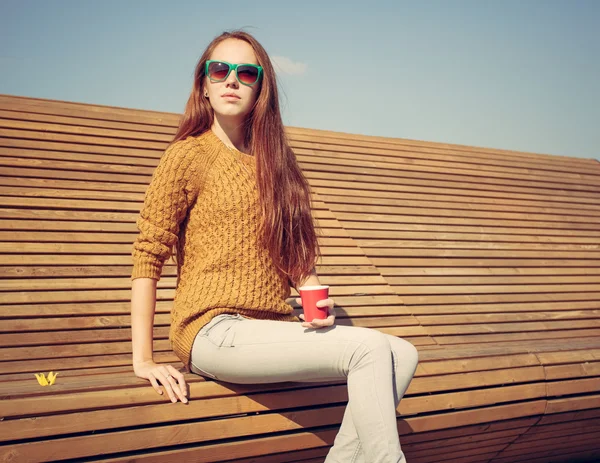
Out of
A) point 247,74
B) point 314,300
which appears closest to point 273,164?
point 247,74

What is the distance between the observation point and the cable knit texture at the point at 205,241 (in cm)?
214

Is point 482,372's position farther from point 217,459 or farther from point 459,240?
point 459,240

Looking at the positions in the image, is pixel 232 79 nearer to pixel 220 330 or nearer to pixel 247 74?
pixel 247 74

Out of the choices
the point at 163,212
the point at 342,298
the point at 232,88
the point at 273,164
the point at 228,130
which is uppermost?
the point at 232,88

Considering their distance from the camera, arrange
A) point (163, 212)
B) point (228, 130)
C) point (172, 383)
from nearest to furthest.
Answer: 1. point (172, 383)
2. point (163, 212)
3. point (228, 130)

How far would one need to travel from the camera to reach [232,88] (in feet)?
7.84

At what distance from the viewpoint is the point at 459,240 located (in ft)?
15.8

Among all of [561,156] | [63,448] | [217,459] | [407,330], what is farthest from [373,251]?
[561,156]

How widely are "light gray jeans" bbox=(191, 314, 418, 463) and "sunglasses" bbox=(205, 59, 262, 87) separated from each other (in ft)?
3.03

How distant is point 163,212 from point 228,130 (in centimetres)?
51

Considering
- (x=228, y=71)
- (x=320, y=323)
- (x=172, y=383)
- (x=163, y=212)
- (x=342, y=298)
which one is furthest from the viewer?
(x=342, y=298)

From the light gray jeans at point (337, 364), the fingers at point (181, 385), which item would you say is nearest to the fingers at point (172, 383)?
the fingers at point (181, 385)

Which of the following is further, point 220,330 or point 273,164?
point 273,164

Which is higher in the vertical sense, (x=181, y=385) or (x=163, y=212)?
(x=163, y=212)
